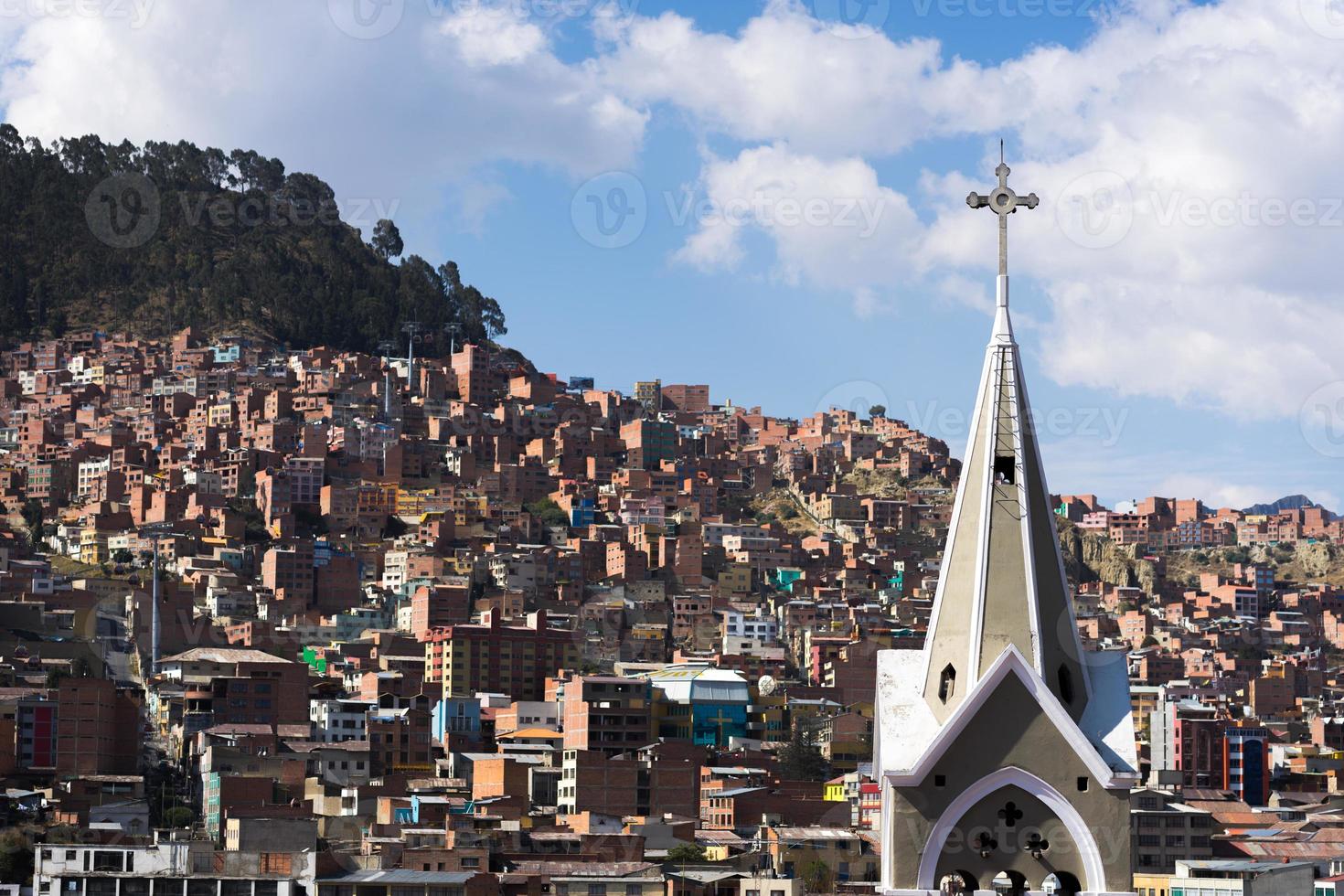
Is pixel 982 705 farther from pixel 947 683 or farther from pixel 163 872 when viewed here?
pixel 163 872

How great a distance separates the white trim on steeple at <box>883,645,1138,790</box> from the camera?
1694cm

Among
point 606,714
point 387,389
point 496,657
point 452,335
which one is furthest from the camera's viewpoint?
point 452,335

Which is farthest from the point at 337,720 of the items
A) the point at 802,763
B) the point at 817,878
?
the point at 817,878

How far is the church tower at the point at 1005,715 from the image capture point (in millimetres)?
16953

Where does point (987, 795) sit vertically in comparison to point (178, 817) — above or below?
above

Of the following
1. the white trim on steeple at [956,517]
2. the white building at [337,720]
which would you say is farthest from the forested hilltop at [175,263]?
the white trim on steeple at [956,517]

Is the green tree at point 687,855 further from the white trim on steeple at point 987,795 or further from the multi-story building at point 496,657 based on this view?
the white trim on steeple at point 987,795

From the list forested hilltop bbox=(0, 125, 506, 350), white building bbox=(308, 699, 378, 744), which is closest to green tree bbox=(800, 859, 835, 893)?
white building bbox=(308, 699, 378, 744)

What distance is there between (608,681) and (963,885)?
270 feet

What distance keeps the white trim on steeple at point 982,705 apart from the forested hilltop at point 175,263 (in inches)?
6832

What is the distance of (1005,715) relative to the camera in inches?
673

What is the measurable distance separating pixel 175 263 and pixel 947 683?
17863 centimetres

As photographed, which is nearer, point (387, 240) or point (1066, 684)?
point (1066, 684)

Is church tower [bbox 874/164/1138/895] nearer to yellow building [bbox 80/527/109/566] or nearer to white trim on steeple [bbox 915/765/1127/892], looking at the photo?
white trim on steeple [bbox 915/765/1127/892]
